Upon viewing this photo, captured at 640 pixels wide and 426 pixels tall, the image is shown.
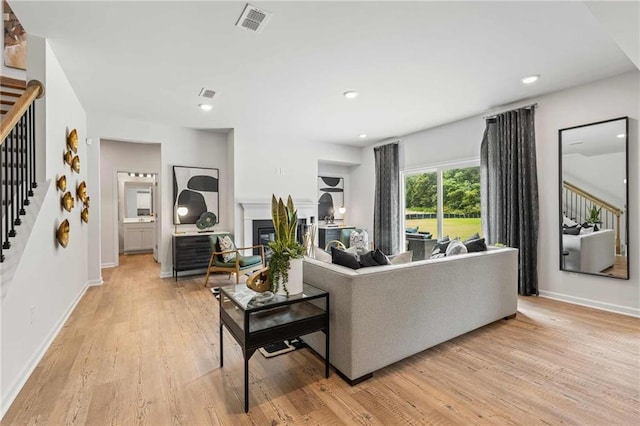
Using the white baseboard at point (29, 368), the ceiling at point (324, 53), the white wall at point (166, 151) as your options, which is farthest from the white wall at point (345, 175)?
the white baseboard at point (29, 368)

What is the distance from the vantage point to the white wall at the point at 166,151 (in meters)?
4.57

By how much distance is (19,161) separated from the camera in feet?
7.61

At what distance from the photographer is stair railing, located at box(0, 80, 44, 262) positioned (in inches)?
79.4

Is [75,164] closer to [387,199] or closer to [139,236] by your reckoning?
[139,236]

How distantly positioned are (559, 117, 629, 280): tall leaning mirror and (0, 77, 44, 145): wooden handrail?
5.29m

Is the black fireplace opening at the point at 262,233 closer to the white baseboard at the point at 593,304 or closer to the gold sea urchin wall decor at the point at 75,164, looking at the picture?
the gold sea urchin wall decor at the point at 75,164

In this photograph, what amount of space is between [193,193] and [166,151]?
2.76 ft

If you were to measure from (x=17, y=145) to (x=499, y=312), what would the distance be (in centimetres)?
443

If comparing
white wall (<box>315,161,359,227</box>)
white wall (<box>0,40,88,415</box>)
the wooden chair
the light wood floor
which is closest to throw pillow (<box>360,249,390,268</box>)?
the light wood floor

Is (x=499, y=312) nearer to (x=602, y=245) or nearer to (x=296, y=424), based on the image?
(x=602, y=245)

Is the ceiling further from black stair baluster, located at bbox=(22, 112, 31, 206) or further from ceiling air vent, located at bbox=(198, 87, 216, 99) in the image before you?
black stair baluster, located at bbox=(22, 112, 31, 206)

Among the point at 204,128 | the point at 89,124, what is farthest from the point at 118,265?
the point at 204,128

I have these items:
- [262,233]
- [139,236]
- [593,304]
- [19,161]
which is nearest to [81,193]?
[19,161]

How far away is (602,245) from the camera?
11.4ft
